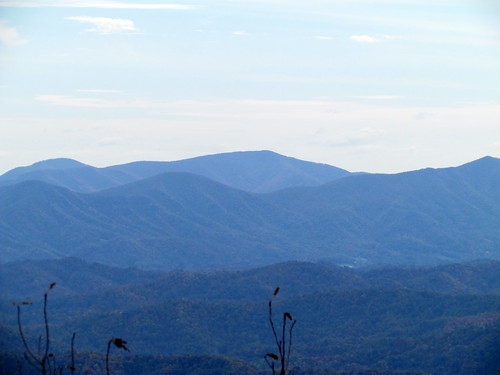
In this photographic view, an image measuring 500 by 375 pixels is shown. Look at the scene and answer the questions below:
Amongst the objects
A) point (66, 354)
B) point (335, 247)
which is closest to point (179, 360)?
point (66, 354)

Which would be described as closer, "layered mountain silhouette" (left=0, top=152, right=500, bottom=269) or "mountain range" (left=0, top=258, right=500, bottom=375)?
"mountain range" (left=0, top=258, right=500, bottom=375)

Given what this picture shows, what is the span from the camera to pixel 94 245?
13875cm

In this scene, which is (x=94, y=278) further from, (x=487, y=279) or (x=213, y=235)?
(x=213, y=235)

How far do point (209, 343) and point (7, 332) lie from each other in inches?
826

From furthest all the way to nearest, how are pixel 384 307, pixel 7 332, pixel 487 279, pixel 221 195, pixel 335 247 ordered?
1. pixel 221 195
2. pixel 335 247
3. pixel 487 279
4. pixel 384 307
5. pixel 7 332

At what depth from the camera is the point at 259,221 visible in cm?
16950

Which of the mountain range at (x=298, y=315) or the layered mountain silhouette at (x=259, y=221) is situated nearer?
the mountain range at (x=298, y=315)

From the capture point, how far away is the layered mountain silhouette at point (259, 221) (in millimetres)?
138375

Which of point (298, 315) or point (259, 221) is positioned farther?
point (259, 221)

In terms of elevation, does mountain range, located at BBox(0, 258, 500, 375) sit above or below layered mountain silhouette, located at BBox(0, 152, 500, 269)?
below

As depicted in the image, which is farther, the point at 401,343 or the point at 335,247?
the point at 335,247

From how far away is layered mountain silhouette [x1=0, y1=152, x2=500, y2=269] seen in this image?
138375mm

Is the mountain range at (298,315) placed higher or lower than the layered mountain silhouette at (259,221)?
lower

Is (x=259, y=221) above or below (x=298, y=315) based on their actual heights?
above
